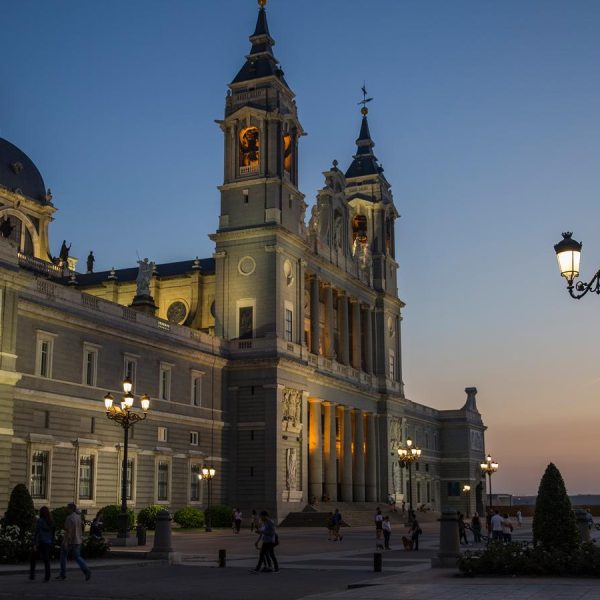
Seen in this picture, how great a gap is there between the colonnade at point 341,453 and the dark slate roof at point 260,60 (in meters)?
25.6

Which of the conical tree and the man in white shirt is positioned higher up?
the conical tree

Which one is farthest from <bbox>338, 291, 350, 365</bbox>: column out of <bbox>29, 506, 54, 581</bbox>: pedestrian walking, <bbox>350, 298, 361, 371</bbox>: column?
<bbox>29, 506, 54, 581</bbox>: pedestrian walking

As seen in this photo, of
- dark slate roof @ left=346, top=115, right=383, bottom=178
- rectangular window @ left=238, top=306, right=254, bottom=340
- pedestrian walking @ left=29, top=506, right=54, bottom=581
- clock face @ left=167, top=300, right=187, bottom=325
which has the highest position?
dark slate roof @ left=346, top=115, right=383, bottom=178

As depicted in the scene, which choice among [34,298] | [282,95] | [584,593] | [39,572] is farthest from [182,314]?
[584,593]

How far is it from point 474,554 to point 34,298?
96.6ft

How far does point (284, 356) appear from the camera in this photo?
67.2m

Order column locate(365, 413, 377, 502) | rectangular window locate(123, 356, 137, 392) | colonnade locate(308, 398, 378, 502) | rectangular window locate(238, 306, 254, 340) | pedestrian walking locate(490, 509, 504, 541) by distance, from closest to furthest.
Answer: pedestrian walking locate(490, 509, 504, 541)
rectangular window locate(123, 356, 137, 392)
rectangular window locate(238, 306, 254, 340)
colonnade locate(308, 398, 378, 502)
column locate(365, 413, 377, 502)

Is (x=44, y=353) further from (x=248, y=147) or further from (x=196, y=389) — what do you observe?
(x=248, y=147)

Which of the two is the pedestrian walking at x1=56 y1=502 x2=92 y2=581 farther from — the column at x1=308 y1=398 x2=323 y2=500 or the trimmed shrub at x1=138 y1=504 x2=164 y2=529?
the column at x1=308 y1=398 x2=323 y2=500

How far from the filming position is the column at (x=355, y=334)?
8650cm

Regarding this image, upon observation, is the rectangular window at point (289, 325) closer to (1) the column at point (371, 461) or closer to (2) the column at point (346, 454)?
(2) the column at point (346, 454)

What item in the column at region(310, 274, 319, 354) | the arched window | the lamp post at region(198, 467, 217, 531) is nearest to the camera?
→ the lamp post at region(198, 467, 217, 531)

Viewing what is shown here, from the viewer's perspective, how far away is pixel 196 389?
63.1m

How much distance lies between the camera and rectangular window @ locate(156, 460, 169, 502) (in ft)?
188
